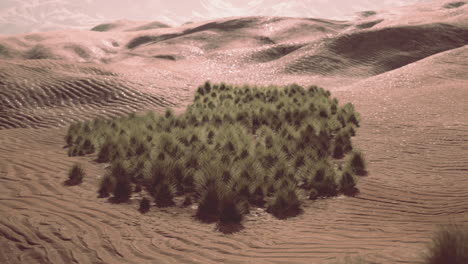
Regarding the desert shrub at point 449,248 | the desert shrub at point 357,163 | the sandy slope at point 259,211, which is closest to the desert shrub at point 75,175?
the sandy slope at point 259,211

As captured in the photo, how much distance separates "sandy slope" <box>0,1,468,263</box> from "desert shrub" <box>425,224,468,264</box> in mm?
283

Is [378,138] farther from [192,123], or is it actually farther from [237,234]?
[237,234]

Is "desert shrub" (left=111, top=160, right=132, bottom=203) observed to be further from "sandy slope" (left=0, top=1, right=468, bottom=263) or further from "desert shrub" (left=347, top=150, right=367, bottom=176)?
"desert shrub" (left=347, top=150, right=367, bottom=176)

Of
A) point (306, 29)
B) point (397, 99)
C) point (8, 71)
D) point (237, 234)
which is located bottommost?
point (237, 234)

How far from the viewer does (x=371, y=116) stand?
32.8 ft

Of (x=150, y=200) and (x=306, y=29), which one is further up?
(x=306, y=29)

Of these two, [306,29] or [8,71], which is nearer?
Answer: [8,71]

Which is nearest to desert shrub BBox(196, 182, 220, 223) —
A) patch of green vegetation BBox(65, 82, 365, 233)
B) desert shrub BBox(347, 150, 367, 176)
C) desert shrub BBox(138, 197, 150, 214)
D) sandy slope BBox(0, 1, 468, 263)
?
patch of green vegetation BBox(65, 82, 365, 233)

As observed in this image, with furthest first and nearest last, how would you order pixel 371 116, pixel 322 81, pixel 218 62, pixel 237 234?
pixel 218 62 < pixel 322 81 < pixel 371 116 < pixel 237 234

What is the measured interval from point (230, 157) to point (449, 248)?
4.02 m

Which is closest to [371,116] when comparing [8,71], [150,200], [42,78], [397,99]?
[397,99]

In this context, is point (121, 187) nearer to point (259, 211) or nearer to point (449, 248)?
point (259, 211)

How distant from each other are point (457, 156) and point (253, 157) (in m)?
3.24

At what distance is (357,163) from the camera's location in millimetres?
6320
